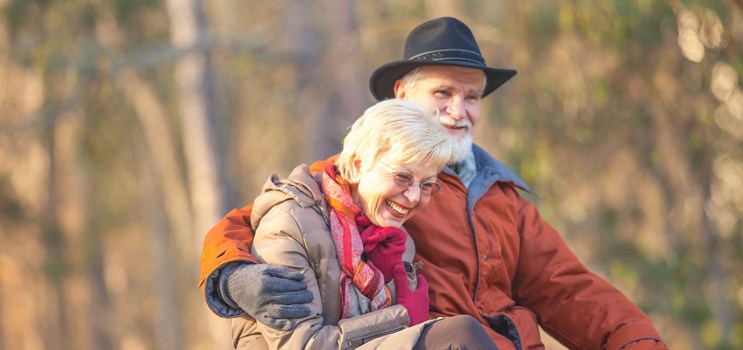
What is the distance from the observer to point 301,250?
3.12 metres

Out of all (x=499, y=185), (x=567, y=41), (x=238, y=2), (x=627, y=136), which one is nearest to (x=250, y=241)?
(x=499, y=185)

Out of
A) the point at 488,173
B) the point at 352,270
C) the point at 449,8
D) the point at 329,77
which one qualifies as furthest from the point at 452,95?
the point at 329,77

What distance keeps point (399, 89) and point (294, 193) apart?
36.7 inches

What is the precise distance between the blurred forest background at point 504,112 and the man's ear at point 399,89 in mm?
1194

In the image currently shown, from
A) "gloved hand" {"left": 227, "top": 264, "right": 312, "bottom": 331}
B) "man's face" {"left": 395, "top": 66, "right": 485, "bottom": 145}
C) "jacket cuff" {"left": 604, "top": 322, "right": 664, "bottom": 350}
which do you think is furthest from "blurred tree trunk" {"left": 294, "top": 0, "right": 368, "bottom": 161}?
"gloved hand" {"left": 227, "top": 264, "right": 312, "bottom": 331}

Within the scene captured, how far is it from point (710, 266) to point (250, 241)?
9.11 m

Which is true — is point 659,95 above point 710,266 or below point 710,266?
above

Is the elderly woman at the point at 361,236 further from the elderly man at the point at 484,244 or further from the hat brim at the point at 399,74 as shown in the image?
the hat brim at the point at 399,74

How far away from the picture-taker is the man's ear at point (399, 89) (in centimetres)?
400

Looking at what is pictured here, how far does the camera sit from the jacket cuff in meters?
3.55

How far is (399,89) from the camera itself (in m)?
4.02

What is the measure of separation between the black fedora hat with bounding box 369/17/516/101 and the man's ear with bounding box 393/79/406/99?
0.02 m

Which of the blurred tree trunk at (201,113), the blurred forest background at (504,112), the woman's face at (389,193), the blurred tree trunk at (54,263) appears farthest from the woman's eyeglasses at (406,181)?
the blurred tree trunk at (54,263)

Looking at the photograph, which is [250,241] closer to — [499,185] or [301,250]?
[301,250]
